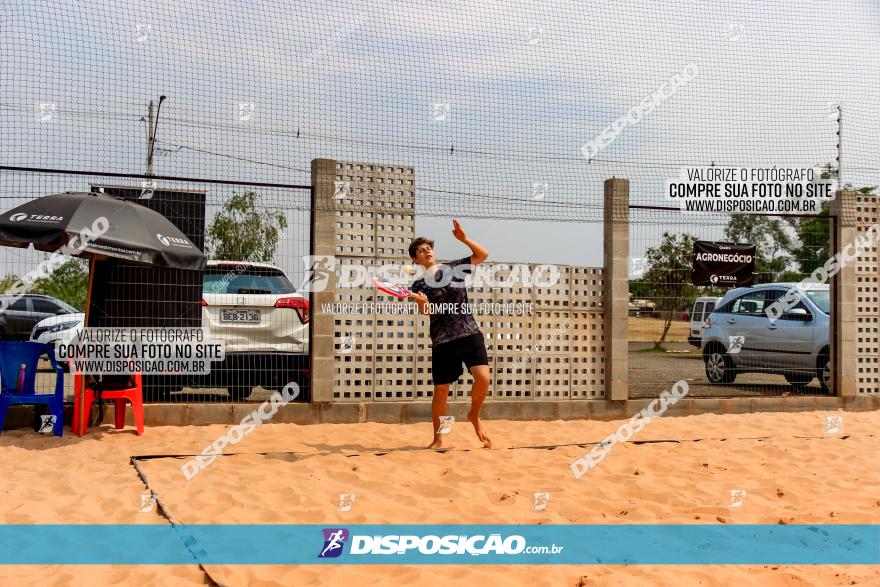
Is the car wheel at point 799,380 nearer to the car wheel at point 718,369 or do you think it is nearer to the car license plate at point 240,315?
the car wheel at point 718,369

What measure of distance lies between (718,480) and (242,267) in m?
A: 5.30

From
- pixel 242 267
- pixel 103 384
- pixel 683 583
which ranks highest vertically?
pixel 242 267

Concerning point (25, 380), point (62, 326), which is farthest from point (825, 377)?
point (62, 326)

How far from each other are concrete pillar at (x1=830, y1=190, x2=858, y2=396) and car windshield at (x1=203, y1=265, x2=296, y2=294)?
7.00 meters

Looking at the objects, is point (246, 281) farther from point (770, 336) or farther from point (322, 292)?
point (770, 336)

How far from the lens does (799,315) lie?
10469mm

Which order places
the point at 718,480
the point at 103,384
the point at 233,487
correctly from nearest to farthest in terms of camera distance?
the point at 233,487
the point at 718,480
the point at 103,384

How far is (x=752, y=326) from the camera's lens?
11273mm

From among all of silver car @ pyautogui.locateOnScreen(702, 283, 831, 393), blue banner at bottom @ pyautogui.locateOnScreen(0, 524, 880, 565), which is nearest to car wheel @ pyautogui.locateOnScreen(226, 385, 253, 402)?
blue banner at bottom @ pyautogui.locateOnScreen(0, 524, 880, 565)

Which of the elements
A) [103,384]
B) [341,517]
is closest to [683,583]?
[341,517]

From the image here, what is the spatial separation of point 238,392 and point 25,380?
202cm

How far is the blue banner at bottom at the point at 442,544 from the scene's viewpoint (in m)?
3.64

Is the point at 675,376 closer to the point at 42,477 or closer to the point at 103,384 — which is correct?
the point at 103,384

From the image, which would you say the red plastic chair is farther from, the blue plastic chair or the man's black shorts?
the man's black shorts
